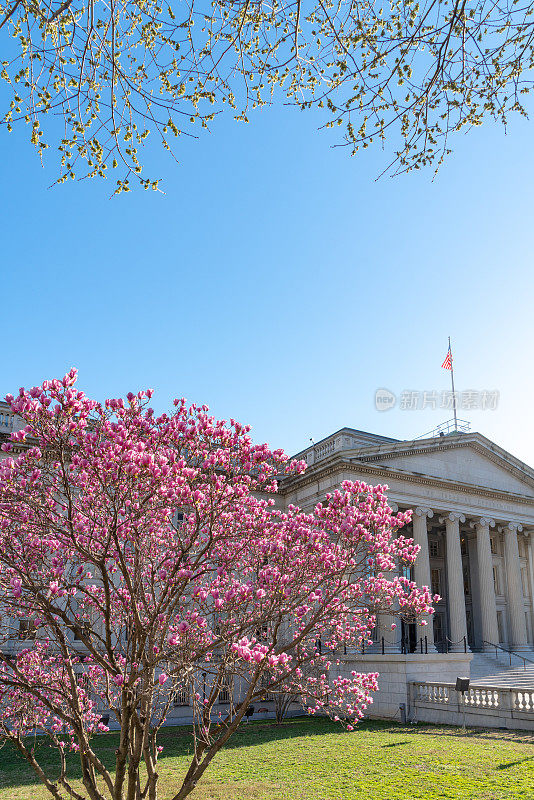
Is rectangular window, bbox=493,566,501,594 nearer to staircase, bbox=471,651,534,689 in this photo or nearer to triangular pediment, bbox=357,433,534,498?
triangular pediment, bbox=357,433,534,498

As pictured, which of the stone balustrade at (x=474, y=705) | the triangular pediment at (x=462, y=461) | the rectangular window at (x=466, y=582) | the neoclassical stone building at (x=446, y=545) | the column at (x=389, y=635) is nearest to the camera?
the stone balustrade at (x=474, y=705)

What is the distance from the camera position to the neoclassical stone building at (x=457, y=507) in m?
32.8

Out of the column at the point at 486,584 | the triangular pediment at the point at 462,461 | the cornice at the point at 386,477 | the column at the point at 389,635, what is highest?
the triangular pediment at the point at 462,461

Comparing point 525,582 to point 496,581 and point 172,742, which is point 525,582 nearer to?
point 496,581

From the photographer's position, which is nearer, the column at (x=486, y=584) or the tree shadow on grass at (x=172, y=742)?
the tree shadow on grass at (x=172, y=742)

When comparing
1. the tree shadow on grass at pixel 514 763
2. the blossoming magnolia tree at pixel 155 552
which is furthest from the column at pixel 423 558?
the blossoming magnolia tree at pixel 155 552

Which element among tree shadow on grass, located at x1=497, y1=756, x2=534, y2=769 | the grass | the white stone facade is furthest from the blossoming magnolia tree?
the white stone facade

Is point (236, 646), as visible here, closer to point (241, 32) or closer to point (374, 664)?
point (241, 32)

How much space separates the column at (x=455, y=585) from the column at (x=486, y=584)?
2075mm

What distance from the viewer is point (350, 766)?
1467cm

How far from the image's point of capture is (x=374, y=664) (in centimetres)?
2661

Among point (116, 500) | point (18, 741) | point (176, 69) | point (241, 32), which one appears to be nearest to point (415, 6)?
point (241, 32)

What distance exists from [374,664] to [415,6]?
25397 mm

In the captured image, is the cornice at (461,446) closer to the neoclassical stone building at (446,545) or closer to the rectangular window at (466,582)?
the neoclassical stone building at (446,545)
